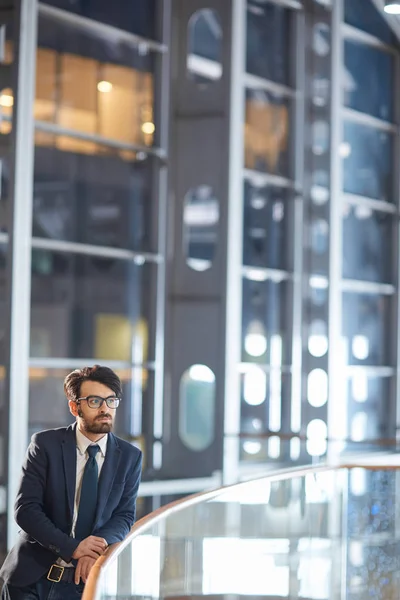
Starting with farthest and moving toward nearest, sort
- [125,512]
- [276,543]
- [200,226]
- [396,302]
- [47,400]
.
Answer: [396,302] < [200,226] < [47,400] < [276,543] < [125,512]

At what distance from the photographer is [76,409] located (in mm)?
3736

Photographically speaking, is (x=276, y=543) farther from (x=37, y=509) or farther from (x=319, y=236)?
(x=319, y=236)

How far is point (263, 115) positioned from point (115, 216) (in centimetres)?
268

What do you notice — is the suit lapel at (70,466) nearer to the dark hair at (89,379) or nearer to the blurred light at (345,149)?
the dark hair at (89,379)

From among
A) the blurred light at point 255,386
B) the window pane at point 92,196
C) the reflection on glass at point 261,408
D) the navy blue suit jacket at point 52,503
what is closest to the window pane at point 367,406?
the reflection on glass at point 261,408

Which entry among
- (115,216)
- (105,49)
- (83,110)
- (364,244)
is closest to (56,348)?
(115,216)

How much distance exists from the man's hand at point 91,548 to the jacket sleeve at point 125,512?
0.11 metres

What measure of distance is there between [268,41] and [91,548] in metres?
9.42

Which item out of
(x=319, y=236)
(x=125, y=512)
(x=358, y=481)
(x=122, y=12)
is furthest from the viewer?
(x=319, y=236)

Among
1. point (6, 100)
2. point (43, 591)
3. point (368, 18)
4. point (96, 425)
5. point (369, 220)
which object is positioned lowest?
point (43, 591)

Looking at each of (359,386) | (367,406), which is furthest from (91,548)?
(367,406)

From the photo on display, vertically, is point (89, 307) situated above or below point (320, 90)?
below

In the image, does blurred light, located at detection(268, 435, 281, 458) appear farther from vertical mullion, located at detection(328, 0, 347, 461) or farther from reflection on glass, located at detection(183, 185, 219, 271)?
reflection on glass, located at detection(183, 185, 219, 271)

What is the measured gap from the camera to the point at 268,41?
484 inches
